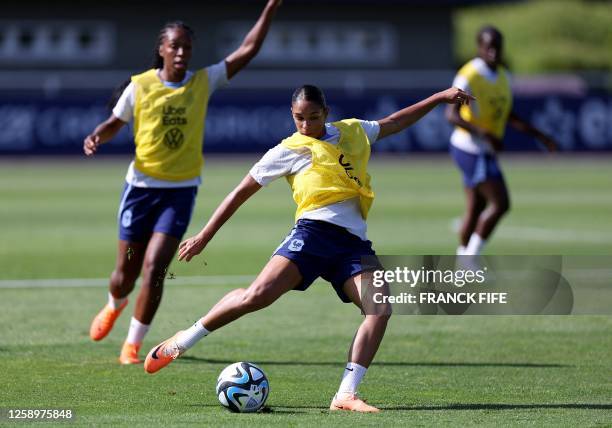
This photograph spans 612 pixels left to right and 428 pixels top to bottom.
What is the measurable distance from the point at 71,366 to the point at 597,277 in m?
6.12

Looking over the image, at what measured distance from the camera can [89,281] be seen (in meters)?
14.4

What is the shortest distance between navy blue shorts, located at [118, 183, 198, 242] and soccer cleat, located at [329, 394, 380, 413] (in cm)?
275

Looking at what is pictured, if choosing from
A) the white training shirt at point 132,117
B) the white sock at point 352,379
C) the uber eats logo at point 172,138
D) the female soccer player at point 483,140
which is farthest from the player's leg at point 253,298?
the female soccer player at point 483,140

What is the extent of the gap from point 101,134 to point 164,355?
2460 millimetres

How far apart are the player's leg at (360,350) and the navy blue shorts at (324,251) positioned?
0.13 m

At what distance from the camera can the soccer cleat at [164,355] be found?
7922 millimetres

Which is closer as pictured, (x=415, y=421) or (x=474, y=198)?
(x=415, y=421)

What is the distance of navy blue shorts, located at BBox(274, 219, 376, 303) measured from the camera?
774 cm

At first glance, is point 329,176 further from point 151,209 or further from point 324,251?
point 151,209

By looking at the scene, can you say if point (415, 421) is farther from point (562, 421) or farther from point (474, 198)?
point (474, 198)

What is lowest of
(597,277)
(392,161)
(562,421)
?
(392,161)

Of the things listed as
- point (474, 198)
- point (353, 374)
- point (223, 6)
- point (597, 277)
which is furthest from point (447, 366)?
point (223, 6)

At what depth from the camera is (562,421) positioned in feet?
23.5

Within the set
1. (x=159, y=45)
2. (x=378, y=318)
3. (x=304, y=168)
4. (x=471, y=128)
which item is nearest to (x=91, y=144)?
(x=159, y=45)
